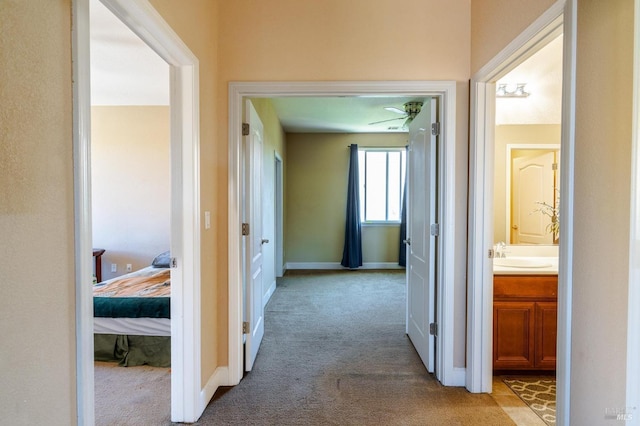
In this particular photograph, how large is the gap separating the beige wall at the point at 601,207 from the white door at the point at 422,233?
3.79 ft

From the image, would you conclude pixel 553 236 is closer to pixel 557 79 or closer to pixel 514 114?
pixel 514 114

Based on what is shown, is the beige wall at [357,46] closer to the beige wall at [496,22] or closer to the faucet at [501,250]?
the beige wall at [496,22]

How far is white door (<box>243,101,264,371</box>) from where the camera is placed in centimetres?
245

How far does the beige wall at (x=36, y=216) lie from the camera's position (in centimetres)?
77

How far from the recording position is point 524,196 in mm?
2918

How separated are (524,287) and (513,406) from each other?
0.80m

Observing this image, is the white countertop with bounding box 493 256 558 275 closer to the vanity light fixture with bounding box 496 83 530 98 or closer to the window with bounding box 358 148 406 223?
the vanity light fixture with bounding box 496 83 530 98

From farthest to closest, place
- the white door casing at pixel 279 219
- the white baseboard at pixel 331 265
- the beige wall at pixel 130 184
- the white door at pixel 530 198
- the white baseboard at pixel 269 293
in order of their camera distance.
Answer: the white baseboard at pixel 331 265
the white door casing at pixel 279 219
the beige wall at pixel 130 184
the white baseboard at pixel 269 293
the white door at pixel 530 198

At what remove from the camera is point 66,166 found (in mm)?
943

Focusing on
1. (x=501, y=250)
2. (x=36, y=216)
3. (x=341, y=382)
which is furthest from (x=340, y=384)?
(x=36, y=216)

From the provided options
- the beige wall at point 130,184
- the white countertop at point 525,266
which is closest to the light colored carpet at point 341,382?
the white countertop at point 525,266

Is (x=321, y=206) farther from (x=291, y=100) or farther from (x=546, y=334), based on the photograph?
(x=546, y=334)

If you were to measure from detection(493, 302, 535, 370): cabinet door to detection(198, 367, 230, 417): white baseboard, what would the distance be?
1970 millimetres

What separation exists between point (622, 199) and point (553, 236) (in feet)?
6.78
